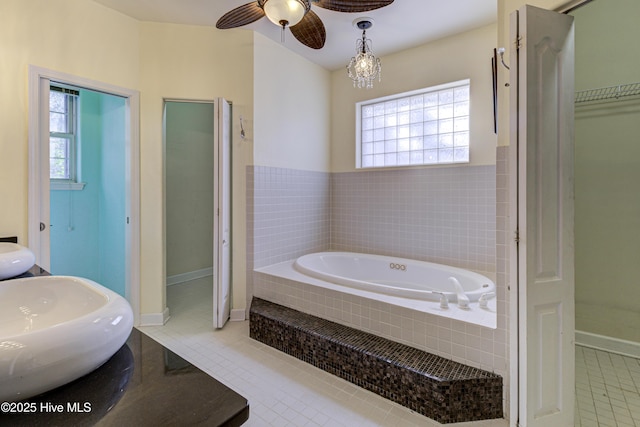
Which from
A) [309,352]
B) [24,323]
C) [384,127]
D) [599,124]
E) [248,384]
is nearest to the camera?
[24,323]

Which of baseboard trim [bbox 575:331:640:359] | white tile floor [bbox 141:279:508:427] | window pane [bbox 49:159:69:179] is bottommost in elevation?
white tile floor [bbox 141:279:508:427]

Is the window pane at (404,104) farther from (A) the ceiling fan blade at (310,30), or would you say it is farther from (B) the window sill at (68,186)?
(B) the window sill at (68,186)

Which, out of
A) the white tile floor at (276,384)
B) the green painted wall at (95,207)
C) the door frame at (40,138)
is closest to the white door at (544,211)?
the white tile floor at (276,384)

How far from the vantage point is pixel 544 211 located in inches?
53.9

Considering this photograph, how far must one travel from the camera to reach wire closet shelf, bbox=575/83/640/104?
2164mm

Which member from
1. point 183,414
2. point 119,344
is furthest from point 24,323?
point 183,414

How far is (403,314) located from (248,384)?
3.60ft

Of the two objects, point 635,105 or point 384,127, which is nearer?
point 635,105

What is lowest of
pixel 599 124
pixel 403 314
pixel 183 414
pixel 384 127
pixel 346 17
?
pixel 403 314

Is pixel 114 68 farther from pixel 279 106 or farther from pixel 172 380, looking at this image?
pixel 172 380

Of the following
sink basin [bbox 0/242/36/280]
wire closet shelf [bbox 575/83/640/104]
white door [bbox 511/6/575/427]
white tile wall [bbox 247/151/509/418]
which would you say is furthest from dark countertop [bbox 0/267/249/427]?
wire closet shelf [bbox 575/83/640/104]

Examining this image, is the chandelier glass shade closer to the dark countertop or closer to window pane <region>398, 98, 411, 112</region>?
the dark countertop

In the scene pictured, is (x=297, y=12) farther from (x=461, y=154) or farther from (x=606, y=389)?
(x=606, y=389)

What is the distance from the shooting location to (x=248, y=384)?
74.9 inches
